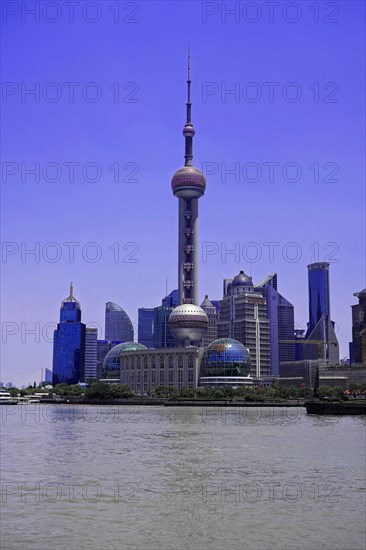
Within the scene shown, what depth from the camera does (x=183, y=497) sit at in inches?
1550

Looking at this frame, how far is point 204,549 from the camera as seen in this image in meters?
28.2

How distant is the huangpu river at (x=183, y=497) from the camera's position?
98.2ft

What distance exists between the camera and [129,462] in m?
56.6

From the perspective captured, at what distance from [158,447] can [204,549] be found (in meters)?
42.8

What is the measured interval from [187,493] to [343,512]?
31.8 ft

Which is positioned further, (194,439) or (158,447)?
(194,439)

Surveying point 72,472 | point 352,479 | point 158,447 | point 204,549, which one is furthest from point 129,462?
point 204,549

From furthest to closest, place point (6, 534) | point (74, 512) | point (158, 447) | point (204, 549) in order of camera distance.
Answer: point (158, 447)
point (74, 512)
point (6, 534)
point (204, 549)

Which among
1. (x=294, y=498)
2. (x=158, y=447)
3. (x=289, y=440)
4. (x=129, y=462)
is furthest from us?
(x=289, y=440)

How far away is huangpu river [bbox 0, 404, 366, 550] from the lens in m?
29.9

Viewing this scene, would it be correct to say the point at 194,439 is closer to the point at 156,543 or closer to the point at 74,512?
the point at 74,512

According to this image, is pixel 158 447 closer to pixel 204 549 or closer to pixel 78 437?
pixel 78 437

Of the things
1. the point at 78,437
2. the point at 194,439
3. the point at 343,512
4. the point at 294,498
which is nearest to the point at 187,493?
the point at 294,498

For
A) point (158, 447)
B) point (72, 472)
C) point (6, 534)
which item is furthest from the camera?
point (158, 447)
